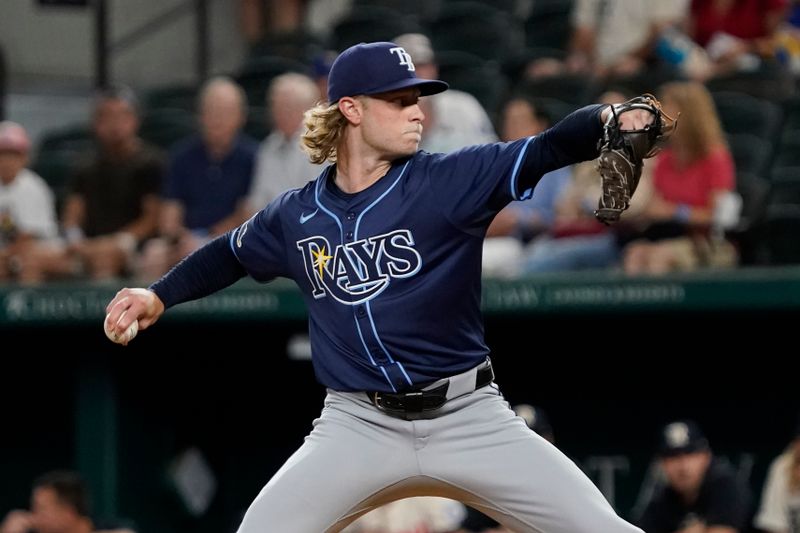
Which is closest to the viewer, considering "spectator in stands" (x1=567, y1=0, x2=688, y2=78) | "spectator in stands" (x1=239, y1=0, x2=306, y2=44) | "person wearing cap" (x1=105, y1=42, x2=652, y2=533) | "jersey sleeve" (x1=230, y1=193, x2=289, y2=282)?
"person wearing cap" (x1=105, y1=42, x2=652, y2=533)

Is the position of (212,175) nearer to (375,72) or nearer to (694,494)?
(694,494)

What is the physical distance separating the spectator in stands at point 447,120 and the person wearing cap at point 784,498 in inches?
85.0

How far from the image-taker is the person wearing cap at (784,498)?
23.4ft

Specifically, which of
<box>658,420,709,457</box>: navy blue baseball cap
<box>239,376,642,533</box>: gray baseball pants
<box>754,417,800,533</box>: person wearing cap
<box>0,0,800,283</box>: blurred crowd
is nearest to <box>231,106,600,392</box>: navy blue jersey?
<box>239,376,642,533</box>: gray baseball pants

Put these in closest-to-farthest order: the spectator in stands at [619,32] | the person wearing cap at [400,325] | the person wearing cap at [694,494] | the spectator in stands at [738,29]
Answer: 1. the person wearing cap at [400,325]
2. the person wearing cap at [694,494]
3. the spectator in stands at [738,29]
4. the spectator in stands at [619,32]

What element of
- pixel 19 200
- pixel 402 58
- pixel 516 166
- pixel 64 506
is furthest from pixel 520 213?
pixel 516 166

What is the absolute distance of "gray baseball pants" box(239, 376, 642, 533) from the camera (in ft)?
13.5

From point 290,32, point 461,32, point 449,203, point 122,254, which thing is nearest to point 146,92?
point 290,32

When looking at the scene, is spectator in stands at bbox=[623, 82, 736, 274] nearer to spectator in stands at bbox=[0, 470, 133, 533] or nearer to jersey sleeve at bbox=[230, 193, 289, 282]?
spectator in stands at bbox=[0, 470, 133, 533]

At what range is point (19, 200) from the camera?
340 inches

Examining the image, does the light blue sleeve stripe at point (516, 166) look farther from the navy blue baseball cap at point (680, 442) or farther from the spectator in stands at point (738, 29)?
the spectator in stands at point (738, 29)

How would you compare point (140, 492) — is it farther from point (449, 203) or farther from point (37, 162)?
point (449, 203)

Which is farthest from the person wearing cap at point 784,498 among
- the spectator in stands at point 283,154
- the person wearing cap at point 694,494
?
the spectator in stands at point 283,154

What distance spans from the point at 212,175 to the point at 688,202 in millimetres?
2464
